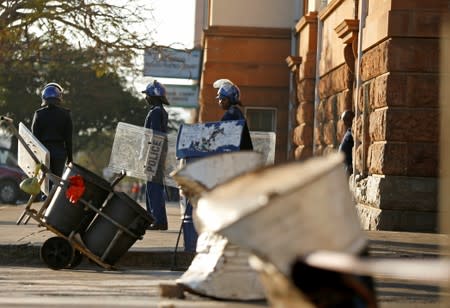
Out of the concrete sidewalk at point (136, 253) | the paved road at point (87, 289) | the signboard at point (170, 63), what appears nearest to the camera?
the paved road at point (87, 289)

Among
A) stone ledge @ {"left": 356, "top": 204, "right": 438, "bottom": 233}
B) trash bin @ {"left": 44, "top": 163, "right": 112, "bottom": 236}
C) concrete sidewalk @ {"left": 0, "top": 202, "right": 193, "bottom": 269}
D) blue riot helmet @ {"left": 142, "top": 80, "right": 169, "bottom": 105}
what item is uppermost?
blue riot helmet @ {"left": 142, "top": 80, "right": 169, "bottom": 105}

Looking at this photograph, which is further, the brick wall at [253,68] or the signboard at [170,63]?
the brick wall at [253,68]

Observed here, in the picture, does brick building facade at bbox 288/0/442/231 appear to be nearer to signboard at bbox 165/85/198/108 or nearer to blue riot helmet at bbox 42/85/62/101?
blue riot helmet at bbox 42/85/62/101

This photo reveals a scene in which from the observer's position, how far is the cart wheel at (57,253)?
1297cm

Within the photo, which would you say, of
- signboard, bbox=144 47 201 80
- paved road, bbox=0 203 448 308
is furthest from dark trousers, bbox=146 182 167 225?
signboard, bbox=144 47 201 80

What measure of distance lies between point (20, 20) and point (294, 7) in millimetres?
6471

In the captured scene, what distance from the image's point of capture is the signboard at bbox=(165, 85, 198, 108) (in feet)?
174

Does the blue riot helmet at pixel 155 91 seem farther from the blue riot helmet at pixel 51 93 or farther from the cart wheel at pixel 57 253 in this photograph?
the cart wheel at pixel 57 253

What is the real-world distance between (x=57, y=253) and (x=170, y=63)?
23.2 meters

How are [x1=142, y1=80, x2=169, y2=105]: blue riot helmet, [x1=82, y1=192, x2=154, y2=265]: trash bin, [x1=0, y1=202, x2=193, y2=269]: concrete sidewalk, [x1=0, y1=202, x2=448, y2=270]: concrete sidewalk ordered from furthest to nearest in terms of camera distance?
1. [x1=142, y1=80, x2=169, y2=105]: blue riot helmet
2. [x1=0, y1=202, x2=193, y2=269]: concrete sidewalk
3. [x1=0, y1=202, x2=448, y2=270]: concrete sidewalk
4. [x1=82, y1=192, x2=154, y2=265]: trash bin

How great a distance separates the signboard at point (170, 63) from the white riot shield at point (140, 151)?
14.3m

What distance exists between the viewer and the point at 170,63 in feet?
118

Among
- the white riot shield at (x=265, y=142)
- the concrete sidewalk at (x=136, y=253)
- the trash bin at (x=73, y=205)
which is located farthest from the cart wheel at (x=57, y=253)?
the white riot shield at (x=265, y=142)

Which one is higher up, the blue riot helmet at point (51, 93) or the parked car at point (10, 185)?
the blue riot helmet at point (51, 93)
